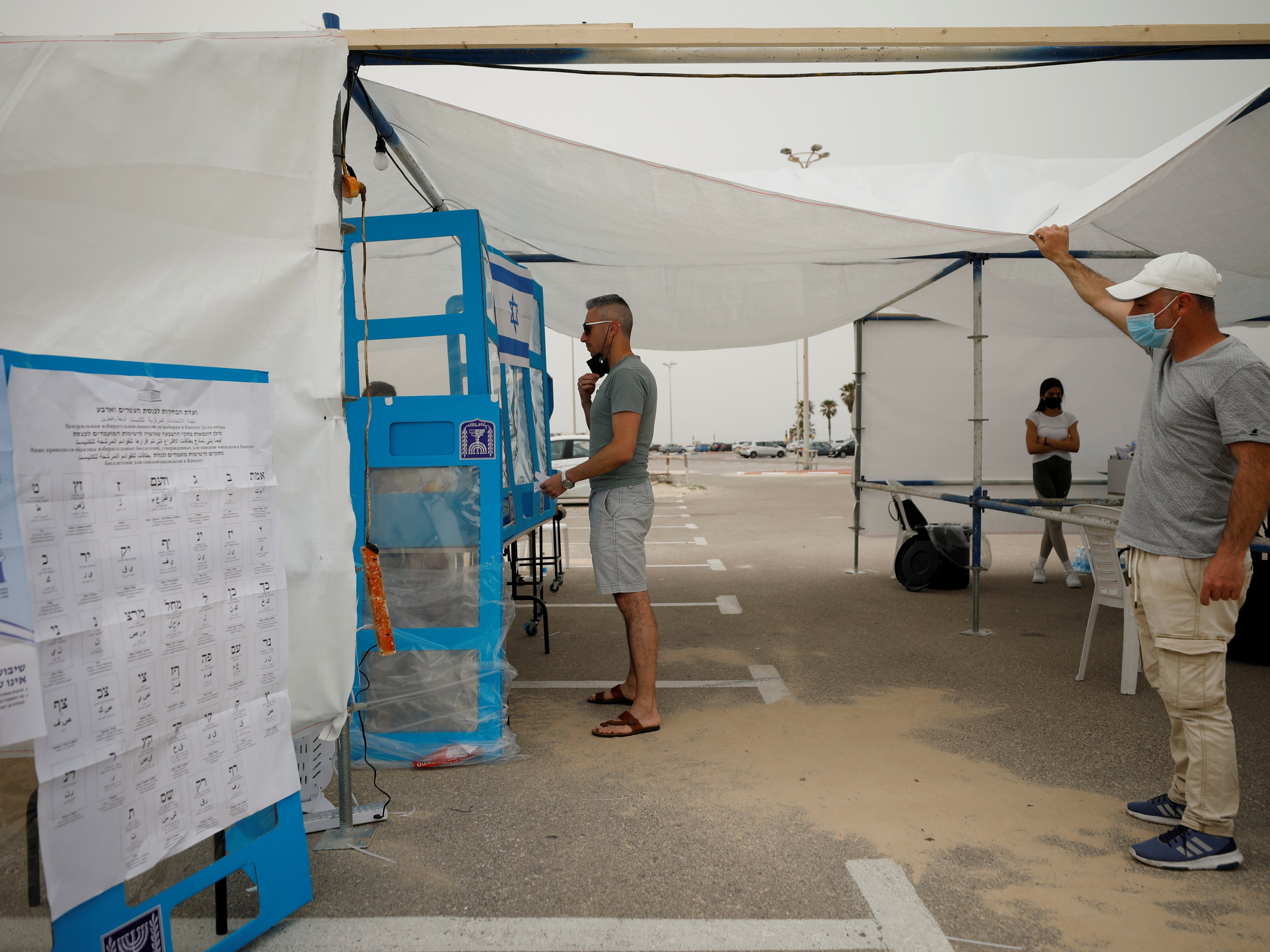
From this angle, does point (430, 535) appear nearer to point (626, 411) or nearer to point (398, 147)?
point (626, 411)

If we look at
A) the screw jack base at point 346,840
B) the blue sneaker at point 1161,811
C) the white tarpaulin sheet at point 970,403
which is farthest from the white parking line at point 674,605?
the screw jack base at point 346,840

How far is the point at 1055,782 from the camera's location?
9.93 ft

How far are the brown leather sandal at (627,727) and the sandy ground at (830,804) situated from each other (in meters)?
0.05

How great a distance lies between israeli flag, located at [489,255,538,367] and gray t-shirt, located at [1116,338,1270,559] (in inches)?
104

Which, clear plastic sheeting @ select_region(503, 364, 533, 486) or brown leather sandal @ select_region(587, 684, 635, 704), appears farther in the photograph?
brown leather sandal @ select_region(587, 684, 635, 704)

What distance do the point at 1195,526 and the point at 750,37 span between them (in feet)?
7.04

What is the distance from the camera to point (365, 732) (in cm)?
324

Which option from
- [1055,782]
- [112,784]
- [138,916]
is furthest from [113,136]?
[1055,782]

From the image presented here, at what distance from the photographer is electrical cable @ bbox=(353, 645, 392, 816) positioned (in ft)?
9.94

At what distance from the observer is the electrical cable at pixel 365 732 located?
303 cm

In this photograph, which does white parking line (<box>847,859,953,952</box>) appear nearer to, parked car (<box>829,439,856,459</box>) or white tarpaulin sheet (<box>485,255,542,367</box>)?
white tarpaulin sheet (<box>485,255,542,367</box>)

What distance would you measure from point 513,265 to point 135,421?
2629 mm

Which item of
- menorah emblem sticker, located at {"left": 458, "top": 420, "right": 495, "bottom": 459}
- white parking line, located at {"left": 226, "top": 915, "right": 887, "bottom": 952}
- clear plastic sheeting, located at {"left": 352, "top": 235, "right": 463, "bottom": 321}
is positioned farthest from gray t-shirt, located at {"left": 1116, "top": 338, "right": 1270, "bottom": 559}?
clear plastic sheeting, located at {"left": 352, "top": 235, "right": 463, "bottom": 321}

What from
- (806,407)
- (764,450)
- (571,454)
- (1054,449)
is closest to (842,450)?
(764,450)
